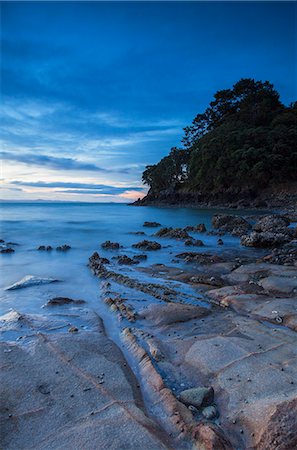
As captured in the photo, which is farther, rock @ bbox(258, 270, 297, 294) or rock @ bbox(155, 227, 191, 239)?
rock @ bbox(155, 227, 191, 239)

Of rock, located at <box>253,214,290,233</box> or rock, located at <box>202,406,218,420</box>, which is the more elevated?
rock, located at <box>253,214,290,233</box>

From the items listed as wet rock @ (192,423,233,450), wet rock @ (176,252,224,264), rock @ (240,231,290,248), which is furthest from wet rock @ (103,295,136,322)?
rock @ (240,231,290,248)

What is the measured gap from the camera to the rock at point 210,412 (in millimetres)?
2363

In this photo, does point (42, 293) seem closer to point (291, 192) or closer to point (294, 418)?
point (294, 418)

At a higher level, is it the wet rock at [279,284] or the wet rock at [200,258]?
the wet rock at [279,284]

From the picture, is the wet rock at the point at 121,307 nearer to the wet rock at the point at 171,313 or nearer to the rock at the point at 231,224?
the wet rock at the point at 171,313

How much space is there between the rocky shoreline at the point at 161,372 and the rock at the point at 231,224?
9.01 meters

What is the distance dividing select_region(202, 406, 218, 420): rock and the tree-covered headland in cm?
3892

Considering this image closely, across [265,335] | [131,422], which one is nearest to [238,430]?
[131,422]

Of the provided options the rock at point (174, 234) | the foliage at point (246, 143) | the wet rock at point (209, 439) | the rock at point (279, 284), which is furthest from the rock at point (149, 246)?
the foliage at point (246, 143)

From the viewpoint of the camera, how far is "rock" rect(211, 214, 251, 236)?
1443 centimetres

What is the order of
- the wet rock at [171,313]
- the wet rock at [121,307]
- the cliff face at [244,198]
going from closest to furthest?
the wet rock at [171,313] → the wet rock at [121,307] → the cliff face at [244,198]

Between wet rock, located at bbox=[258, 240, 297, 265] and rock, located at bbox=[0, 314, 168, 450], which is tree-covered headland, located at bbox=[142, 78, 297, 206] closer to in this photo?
wet rock, located at bbox=[258, 240, 297, 265]

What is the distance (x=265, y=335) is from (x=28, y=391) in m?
2.63
